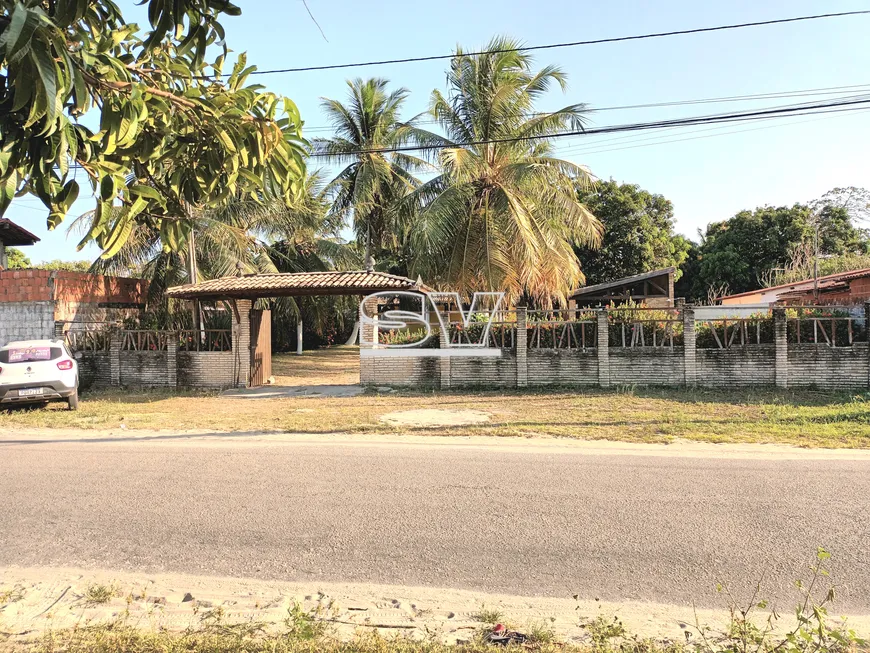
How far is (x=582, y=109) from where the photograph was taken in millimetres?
16734

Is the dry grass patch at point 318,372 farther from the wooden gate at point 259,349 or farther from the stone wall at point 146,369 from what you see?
the stone wall at point 146,369

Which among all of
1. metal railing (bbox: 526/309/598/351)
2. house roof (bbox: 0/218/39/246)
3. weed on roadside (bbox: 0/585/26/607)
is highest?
house roof (bbox: 0/218/39/246)

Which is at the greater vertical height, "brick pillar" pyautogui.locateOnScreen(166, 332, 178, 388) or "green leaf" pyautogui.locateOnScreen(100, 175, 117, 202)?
"green leaf" pyautogui.locateOnScreen(100, 175, 117, 202)

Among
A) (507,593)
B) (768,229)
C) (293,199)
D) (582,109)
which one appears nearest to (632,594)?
(507,593)

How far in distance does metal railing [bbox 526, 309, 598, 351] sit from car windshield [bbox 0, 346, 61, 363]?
1055 cm

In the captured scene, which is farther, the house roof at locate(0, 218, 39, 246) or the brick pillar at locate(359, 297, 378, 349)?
the house roof at locate(0, 218, 39, 246)

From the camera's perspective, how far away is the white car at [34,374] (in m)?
11.5

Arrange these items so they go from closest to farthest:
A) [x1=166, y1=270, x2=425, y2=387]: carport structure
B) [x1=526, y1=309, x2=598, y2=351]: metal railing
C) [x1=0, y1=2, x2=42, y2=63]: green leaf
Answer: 1. [x1=0, y1=2, x2=42, y2=63]: green leaf
2. [x1=526, y1=309, x2=598, y2=351]: metal railing
3. [x1=166, y1=270, x2=425, y2=387]: carport structure

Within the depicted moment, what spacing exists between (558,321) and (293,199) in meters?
12.1

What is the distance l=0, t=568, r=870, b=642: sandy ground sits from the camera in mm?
3293

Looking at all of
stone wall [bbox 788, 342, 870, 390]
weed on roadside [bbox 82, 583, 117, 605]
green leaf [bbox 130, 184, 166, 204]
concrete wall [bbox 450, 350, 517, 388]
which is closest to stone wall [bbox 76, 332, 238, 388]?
concrete wall [bbox 450, 350, 517, 388]

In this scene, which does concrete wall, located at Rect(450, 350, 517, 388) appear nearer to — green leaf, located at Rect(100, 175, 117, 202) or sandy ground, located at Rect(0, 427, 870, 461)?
sandy ground, located at Rect(0, 427, 870, 461)

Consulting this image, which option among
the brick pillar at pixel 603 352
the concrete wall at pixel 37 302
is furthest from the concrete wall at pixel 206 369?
the brick pillar at pixel 603 352

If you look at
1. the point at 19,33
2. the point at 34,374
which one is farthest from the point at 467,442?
the point at 34,374
